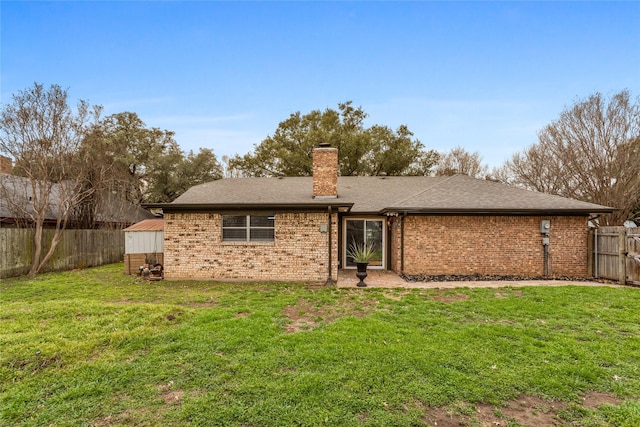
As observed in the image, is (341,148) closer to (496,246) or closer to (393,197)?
(393,197)

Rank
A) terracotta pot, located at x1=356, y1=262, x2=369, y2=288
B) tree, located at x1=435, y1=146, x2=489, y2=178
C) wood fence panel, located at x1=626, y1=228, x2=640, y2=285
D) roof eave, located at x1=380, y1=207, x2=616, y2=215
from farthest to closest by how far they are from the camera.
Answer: tree, located at x1=435, y1=146, x2=489, y2=178 → roof eave, located at x1=380, y1=207, x2=616, y2=215 → terracotta pot, located at x1=356, y1=262, x2=369, y2=288 → wood fence panel, located at x1=626, y1=228, x2=640, y2=285

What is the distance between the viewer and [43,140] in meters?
9.97

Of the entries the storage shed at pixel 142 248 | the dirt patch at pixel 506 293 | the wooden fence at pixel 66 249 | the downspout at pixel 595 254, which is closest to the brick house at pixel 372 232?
the downspout at pixel 595 254

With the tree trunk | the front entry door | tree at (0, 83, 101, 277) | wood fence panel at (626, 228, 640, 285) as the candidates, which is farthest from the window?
wood fence panel at (626, 228, 640, 285)

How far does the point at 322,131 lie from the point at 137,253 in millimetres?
16267

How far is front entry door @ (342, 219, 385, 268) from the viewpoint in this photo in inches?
445

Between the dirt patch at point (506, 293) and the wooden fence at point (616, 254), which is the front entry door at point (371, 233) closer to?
the dirt patch at point (506, 293)

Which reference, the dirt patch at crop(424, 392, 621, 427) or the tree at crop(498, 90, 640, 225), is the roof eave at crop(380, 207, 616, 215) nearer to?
the dirt patch at crop(424, 392, 621, 427)

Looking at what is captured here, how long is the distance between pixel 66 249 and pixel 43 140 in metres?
4.27

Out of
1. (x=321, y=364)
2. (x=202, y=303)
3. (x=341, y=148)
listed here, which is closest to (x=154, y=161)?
(x=341, y=148)

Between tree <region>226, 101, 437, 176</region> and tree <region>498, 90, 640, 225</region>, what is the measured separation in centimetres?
880

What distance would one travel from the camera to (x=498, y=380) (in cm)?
323

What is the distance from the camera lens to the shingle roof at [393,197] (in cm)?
955

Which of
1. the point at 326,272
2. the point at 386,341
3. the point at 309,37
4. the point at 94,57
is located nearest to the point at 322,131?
the point at 309,37
